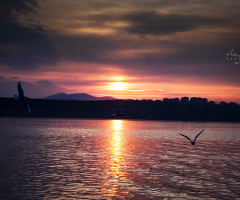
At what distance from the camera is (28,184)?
3466 cm

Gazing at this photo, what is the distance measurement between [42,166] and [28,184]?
10541mm

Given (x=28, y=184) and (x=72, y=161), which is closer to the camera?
(x=28, y=184)

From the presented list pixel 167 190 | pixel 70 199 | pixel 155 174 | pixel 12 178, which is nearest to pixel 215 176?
pixel 155 174

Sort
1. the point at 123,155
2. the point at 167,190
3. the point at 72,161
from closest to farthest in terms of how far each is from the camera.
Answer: the point at 167,190 < the point at 72,161 < the point at 123,155

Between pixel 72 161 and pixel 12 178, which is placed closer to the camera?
pixel 12 178

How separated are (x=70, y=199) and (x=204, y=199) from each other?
37.1 ft

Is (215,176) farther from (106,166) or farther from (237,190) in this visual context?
(106,166)

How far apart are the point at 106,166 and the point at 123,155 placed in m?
12.8

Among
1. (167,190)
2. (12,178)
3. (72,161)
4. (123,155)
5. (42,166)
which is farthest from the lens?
(123,155)

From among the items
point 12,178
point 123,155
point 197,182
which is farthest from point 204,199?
Answer: point 123,155

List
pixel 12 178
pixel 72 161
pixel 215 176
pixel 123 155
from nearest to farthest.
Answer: pixel 12 178
pixel 215 176
pixel 72 161
pixel 123 155

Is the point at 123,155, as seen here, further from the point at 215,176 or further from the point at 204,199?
the point at 204,199

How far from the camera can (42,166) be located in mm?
45156

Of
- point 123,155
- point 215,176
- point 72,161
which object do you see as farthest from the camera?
point 123,155
